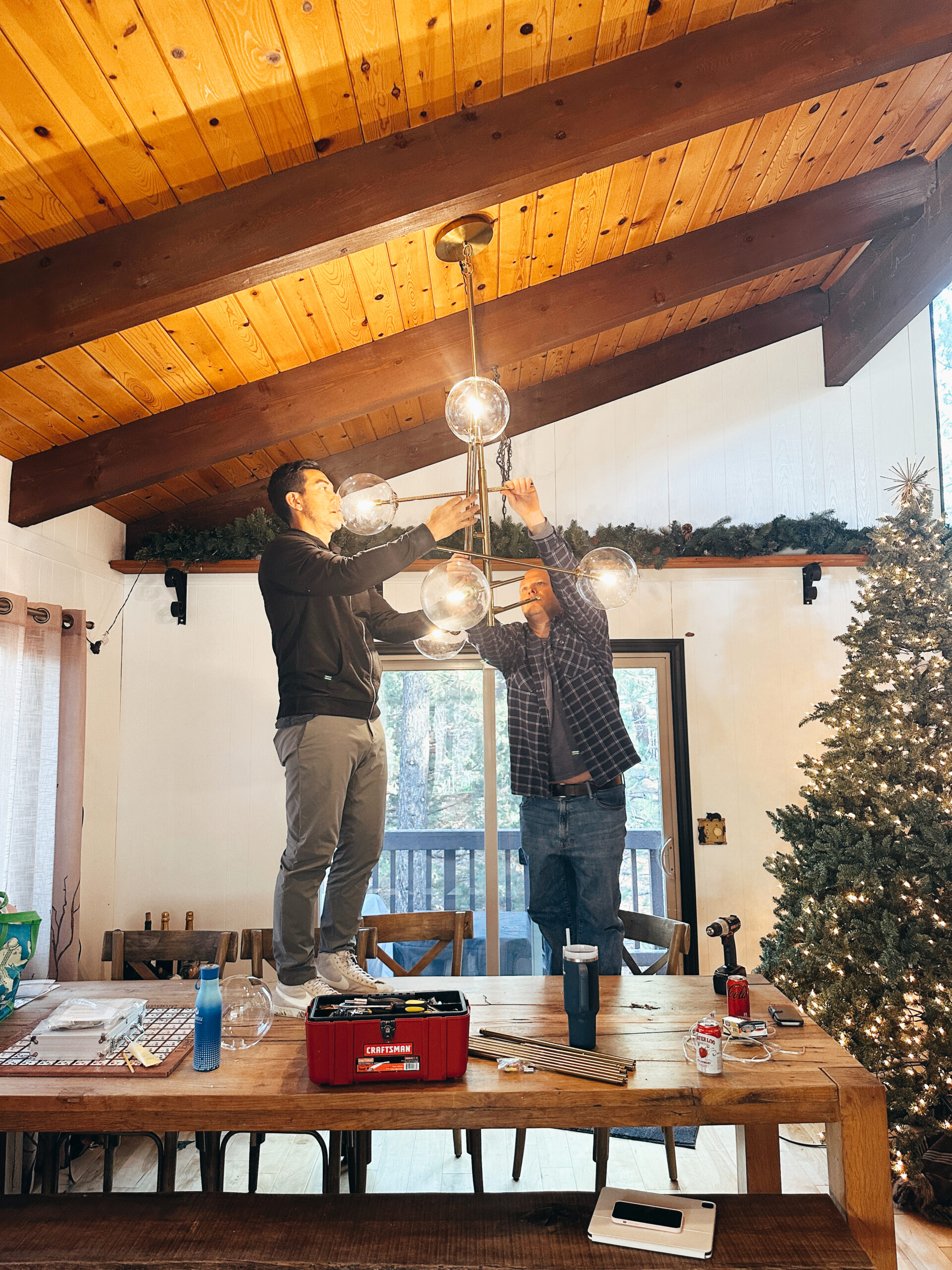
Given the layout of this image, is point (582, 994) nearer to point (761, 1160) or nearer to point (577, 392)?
point (761, 1160)

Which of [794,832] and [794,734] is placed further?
[794,734]

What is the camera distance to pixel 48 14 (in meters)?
1.74

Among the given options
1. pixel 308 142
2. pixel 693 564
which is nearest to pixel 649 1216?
pixel 308 142

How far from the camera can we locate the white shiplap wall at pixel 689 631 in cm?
432

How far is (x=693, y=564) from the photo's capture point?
4.39m

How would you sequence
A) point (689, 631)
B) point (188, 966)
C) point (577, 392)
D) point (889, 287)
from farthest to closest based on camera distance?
point (577, 392)
point (689, 631)
point (889, 287)
point (188, 966)

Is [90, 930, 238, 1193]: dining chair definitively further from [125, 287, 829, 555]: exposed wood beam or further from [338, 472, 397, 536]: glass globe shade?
[125, 287, 829, 555]: exposed wood beam

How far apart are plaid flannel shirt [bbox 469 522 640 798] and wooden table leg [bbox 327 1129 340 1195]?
133cm

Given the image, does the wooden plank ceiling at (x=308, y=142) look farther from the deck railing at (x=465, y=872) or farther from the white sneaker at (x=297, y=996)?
the deck railing at (x=465, y=872)

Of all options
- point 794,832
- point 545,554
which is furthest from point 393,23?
point 794,832

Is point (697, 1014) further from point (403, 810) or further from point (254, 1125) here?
point (403, 810)

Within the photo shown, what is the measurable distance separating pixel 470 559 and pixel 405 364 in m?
1.51

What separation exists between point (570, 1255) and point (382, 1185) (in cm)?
151

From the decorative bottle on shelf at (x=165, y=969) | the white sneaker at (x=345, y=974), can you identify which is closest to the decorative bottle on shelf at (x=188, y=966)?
the decorative bottle on shelf at (x=165, y=969)
